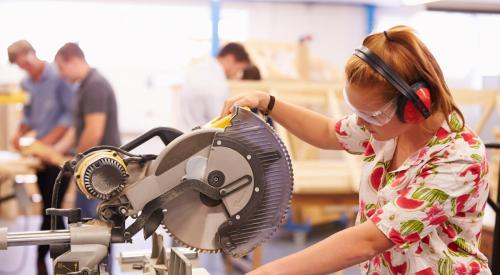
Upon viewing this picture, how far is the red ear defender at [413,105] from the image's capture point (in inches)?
49.4

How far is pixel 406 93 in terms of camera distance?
124 cm

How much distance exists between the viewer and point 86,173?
1.31 m

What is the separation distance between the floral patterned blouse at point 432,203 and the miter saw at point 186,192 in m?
0.23

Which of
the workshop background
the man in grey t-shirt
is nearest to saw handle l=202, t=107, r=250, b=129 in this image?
the workshop background

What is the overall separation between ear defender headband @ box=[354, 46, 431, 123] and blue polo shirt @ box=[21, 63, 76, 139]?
3.29 meters

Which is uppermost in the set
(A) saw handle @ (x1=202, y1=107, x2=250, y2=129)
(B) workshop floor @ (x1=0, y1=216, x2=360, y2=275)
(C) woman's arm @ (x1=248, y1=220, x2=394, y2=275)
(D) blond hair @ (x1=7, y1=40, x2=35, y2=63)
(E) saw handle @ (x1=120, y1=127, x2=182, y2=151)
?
(A) saw handle @ (x1=202, y1=107, x2=250, y2=129)

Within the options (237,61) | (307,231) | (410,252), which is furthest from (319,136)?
(307,231)

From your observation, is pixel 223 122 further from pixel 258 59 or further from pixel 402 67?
pixel 258 59

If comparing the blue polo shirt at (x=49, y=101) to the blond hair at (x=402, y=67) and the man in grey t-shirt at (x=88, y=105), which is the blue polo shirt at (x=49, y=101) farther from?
the blond hair at (x=402, y=67)

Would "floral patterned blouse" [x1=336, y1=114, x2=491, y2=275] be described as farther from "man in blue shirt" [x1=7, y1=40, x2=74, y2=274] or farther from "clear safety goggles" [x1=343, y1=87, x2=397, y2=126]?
"man in blue shirt" [x1=7, y1=40, x2=74, y2=274]

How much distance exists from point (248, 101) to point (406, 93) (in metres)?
0.45

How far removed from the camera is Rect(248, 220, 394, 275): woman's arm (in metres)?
1.28

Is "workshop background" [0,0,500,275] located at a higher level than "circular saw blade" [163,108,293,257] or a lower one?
lower

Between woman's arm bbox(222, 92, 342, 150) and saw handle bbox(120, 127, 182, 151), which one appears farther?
woman's arm bbox(222, 92, 342, 150)
